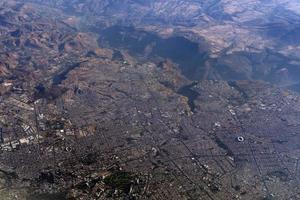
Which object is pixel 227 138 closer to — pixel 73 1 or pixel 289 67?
pixel 289 67

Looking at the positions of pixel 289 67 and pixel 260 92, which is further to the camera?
pixel 289 67

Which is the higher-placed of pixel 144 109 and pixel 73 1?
pixel 144 109

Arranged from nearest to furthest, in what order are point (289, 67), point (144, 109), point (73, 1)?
point (144, 109), point (289, 67), point (73, 1)

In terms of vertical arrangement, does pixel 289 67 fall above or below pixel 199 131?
below

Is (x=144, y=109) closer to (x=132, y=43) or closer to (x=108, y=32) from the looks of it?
(x=132, y=43)

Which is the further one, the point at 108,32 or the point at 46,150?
the point at 108,32

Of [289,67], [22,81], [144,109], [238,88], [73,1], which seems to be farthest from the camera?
[73,1]

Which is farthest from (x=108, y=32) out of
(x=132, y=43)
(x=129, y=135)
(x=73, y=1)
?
(x=129, y=135)

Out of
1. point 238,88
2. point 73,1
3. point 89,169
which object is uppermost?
point 89,169

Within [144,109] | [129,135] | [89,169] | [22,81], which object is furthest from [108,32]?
[89,169]
